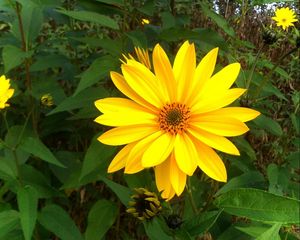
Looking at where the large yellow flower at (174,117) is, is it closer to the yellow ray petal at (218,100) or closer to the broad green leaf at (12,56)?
the yellow ray petal at (218,100)

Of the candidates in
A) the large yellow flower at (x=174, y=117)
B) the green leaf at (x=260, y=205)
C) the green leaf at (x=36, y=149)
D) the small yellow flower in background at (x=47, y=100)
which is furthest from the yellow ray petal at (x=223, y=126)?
the small yellow flower in background at (x=47, y=100)

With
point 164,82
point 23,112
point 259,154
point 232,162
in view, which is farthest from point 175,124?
point 259,154

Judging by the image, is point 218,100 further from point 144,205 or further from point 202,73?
point 144,205

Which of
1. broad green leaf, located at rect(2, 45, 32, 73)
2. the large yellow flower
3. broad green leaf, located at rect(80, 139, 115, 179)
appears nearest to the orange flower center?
the large yellow flower

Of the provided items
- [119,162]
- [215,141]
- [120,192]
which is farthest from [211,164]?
[120,192]

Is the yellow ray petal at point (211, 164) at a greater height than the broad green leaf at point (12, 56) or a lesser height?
lesser

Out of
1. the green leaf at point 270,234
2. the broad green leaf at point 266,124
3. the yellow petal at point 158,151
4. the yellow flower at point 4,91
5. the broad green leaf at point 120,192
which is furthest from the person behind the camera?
the broad green leaf at point 266,124
